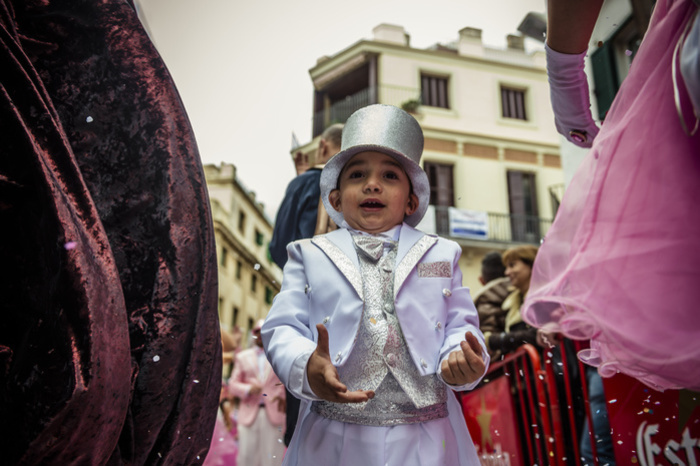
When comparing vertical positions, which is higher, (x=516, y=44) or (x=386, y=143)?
(x=516, y=44)

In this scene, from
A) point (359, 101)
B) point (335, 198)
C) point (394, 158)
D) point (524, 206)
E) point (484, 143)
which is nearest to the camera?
point (394, 158)

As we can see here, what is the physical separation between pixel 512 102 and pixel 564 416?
15630 mm

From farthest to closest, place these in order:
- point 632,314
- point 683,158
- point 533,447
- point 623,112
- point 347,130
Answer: point 533,447, point 347,130, point 623,112, point 632,314, point 683,158

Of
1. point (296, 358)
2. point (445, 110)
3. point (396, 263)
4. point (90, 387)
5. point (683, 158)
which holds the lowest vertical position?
point (90, 387)

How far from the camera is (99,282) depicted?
1055 mm

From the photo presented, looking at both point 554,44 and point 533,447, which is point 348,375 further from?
point 533,447

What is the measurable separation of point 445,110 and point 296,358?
621 inches

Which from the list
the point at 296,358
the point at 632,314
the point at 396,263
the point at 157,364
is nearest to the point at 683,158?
the point at 632,314

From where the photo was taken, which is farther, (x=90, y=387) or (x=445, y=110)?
(x=445, y=110)

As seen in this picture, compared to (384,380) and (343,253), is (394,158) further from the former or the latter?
(384,380)

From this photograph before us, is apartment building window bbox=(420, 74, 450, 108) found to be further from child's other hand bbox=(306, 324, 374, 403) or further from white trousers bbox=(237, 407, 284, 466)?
child's other hand bbox=(306, 324, 374, 403)

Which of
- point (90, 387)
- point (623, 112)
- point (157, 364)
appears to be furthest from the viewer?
point (623, 112)

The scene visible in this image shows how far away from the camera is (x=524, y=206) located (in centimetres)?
1745

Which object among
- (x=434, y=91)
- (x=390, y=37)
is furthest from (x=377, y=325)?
(x=434, y=91)
